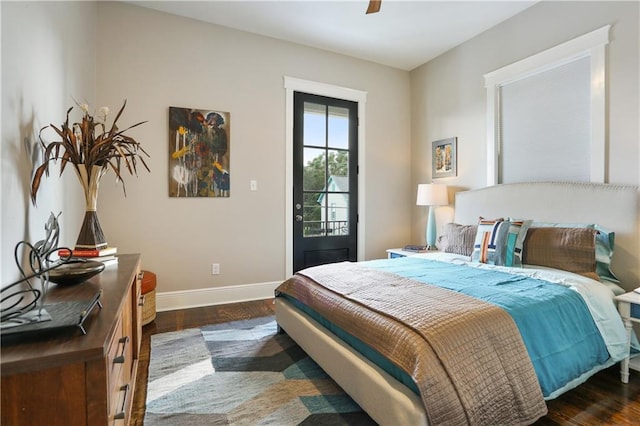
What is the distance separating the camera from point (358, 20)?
3.32 metres

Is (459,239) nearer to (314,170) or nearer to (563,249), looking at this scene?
(563,249)

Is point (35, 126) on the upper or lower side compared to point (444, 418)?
upper

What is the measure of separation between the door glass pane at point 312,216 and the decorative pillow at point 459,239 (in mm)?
1464

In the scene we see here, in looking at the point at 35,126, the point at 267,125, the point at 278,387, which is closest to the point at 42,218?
the point at 35,126

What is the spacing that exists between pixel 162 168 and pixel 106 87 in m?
0.86

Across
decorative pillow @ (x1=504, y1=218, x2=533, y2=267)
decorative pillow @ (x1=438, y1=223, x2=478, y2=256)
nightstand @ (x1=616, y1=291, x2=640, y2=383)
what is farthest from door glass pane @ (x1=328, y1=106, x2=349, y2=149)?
nightstand @ (x1=616, y1=291, x2=640, y2=383)

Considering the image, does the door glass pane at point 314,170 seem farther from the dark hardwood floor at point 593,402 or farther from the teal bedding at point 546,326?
the dark hardwood floor at point 593,402

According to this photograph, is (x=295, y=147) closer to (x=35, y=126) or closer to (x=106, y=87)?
(x=106, y=87)

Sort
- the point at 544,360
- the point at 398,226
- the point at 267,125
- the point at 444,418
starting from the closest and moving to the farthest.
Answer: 1. the point at 444,418
2. the point at 544,360
3. the point at 267,125
4. the point at 398,226

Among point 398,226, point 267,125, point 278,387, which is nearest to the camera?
point 278,387

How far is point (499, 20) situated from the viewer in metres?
3.32

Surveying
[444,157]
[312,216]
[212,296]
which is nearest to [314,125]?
[312,216]

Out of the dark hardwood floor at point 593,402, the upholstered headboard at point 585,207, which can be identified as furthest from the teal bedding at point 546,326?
the upholstered headboard at point 585,207

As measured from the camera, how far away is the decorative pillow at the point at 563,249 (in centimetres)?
227
